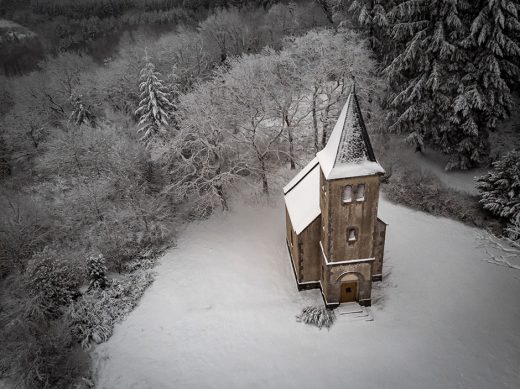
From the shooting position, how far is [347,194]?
17.7m

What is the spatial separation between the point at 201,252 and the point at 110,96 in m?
22.9

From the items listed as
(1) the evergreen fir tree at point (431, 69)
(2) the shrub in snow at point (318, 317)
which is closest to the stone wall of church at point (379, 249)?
(2) the shrub in snow at point (318, 317)

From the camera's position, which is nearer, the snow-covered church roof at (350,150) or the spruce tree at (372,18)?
the snow-covered church roof at (350,150)

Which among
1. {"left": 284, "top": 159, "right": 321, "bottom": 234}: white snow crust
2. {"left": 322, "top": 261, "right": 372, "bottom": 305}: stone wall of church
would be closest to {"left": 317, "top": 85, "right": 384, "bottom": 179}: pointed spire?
{"left": 284, "top": 159, "right": 321, "bottom": 234}: white snow crust

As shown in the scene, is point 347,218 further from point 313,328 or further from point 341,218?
point 313,328

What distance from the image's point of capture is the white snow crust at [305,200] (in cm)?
2070

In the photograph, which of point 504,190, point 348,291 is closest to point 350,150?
point 348,291

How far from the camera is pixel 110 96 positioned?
132ft

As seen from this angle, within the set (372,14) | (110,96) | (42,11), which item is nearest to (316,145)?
(372,14)

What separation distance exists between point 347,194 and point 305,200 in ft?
14.6

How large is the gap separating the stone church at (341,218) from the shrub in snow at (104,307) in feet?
31.5

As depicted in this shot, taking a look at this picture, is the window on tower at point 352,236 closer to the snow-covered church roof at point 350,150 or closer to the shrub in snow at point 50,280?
the snow-covered church roof at point 350,150

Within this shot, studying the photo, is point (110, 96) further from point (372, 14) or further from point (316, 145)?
point (372, 14)

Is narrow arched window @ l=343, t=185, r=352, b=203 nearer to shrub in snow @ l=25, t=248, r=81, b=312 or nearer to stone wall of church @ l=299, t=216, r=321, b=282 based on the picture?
stone wall of church @ l=299, t=216, r=321, b=282
